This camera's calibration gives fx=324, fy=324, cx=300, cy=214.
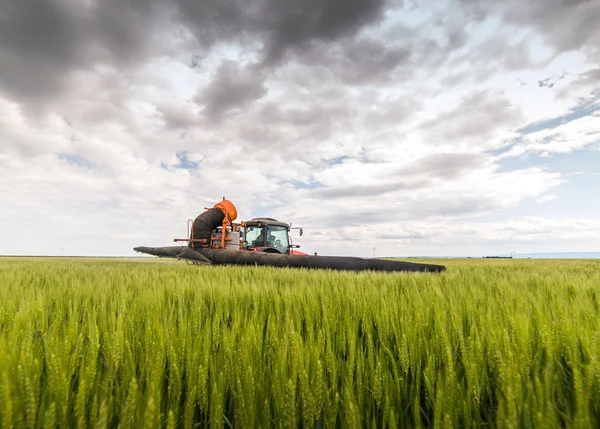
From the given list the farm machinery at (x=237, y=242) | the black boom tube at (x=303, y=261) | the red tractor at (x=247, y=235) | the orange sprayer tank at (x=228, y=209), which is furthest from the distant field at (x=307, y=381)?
the orange sprayer tank at (x=228, y=209)

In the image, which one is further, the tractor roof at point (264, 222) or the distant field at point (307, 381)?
the tractor roof at point (264, 222)

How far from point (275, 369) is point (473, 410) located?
25.9 inches

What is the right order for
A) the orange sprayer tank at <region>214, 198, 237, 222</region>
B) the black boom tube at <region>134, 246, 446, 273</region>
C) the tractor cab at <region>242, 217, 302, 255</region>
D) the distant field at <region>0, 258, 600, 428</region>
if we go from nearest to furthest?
the distant field at <region>0, 258, 600, 428</region>
the black boom tube at <region>134, 246, 446, 273</region>
the tractor cab at <region>242, 217, 302, 255</region>
the orange sprayer tank at <region>214, 198, 237, 222</region>

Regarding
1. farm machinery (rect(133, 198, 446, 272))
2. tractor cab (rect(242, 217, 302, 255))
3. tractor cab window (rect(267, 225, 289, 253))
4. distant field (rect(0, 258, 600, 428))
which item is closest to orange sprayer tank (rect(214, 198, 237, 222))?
farm machinery (rect(133, 198, 446, 272))

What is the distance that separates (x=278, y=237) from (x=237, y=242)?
7.50 feet

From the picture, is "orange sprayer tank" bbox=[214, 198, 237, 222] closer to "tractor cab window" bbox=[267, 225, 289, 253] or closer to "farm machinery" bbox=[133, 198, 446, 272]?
"farm machinery" bbox=[133, 198, 446, 272]

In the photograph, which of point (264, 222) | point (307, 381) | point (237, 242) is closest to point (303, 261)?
point (264, 222)

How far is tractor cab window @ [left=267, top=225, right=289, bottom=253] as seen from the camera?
1384cm

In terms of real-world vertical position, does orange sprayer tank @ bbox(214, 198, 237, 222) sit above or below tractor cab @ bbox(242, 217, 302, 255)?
above

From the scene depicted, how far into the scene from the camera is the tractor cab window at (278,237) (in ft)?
45.4

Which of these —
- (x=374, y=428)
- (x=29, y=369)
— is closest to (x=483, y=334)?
(x=374, y=428)

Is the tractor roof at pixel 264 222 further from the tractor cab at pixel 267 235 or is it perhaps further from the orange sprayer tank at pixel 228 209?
the orange sprayer tank at pixel 228 209

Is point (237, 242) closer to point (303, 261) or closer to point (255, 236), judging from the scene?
point (255, 236)

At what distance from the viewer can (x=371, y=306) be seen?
2.18 m
